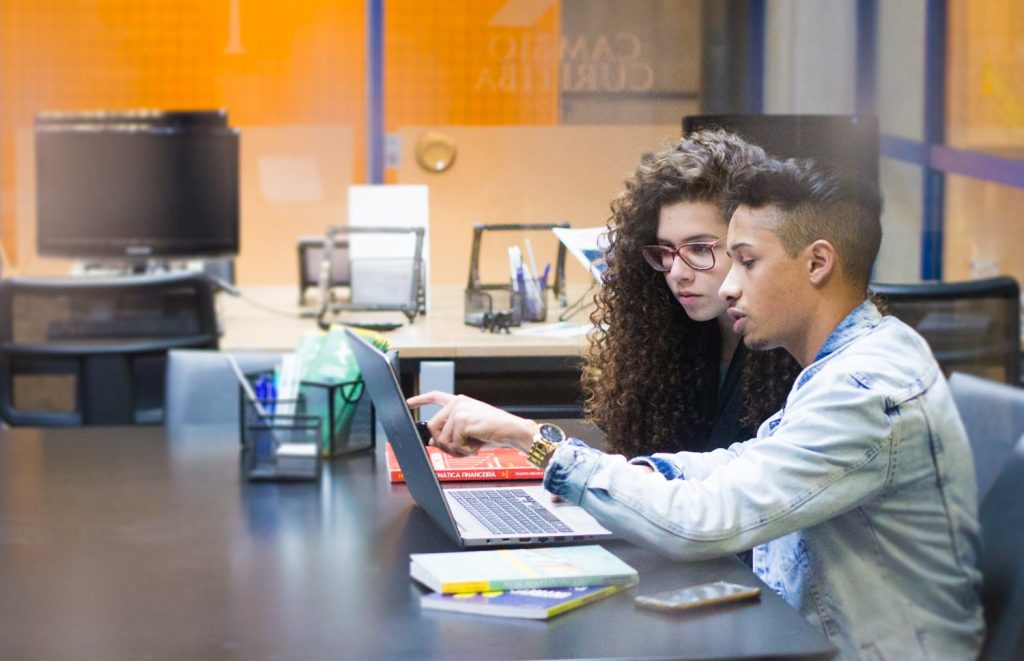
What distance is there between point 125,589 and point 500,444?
404 millimetres

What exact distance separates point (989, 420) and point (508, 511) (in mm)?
527

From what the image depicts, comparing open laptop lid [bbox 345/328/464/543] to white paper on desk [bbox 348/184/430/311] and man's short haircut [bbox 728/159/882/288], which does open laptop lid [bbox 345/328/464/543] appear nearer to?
man's short haircut [bbox 728/159/882/288]

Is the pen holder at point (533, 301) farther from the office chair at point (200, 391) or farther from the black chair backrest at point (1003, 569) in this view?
the black chair backrest at point (1003, 569)

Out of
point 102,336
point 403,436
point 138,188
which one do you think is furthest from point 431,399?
point 138,188

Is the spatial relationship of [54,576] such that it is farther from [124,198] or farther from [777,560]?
[124,198]

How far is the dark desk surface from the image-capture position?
1107 millimetres

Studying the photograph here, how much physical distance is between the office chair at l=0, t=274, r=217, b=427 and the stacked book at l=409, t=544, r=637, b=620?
2013mm

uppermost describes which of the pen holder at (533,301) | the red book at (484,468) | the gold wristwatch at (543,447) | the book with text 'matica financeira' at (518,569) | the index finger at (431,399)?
the pen holder at (533,301)

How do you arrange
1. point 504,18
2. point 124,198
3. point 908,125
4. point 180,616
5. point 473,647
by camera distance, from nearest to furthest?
point 473,647 < point 180,616 < point 908,125 < point 504,18 < point 124,198

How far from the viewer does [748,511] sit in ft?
3.97

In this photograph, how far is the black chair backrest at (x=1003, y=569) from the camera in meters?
1.19

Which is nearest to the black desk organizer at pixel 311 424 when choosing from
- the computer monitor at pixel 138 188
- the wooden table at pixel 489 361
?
the wooden table at pixel 489 361

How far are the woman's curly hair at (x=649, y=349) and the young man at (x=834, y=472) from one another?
0.29 metres

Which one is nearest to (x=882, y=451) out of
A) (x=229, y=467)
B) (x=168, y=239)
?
(x=229, y=467)
